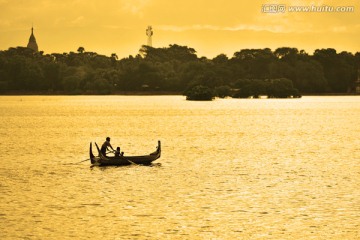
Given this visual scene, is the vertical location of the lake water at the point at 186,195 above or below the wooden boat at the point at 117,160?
below

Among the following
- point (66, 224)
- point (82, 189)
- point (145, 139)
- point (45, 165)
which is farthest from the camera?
point (145, 139)

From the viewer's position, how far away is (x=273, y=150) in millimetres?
77125

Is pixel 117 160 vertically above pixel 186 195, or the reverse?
pixel 117 160

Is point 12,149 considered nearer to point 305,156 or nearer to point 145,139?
point 145,139

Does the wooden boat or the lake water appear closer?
the lake water

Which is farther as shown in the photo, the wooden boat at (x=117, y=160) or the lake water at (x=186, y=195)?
the wooden boat at (x=117, y=160)

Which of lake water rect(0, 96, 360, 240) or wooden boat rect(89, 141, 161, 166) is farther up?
wooden boat rect(89, 141, 161, 166)

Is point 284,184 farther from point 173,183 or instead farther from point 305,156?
point 305,156

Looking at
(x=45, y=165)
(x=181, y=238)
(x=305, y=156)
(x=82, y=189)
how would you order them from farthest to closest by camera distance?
1. (x=305, y=156)
2. (x=45, y=165)
3. (x=82, y=189)
4. (x=181, y=238)

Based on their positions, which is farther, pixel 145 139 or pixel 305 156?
pixel 145 139

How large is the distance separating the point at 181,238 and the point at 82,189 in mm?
14712

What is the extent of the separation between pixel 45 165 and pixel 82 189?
1550 cm

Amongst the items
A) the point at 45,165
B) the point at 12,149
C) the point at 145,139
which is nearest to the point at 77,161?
the point at 45,165

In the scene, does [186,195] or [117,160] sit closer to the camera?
[186,195]
